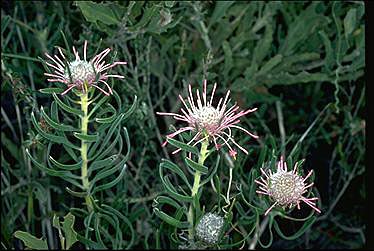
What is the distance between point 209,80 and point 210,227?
1.33ft

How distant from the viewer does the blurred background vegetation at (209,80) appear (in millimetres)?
1253

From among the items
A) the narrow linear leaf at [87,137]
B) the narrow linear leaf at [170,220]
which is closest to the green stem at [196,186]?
the narrow linear leaf at [170,220]

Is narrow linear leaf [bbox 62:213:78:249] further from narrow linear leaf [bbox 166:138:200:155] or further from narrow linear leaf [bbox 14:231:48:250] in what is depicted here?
narrow linear leaf [bbox 166:138:200:155]

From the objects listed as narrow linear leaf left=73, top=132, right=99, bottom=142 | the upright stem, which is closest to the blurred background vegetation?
the upright stem

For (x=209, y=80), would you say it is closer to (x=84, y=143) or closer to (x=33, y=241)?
(x=84, y=143)

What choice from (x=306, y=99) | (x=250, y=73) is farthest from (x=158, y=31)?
(x=306, y=99)

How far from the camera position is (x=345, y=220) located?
1509 mm

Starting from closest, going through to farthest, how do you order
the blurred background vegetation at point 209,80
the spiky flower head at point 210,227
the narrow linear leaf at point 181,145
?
1. the narrow linear leaf at point 181,145
2. the spiky flower head at point 210,227
3. the blurred background vegetation at point 209,80

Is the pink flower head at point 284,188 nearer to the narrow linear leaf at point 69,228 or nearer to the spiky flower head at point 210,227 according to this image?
the spiky flower head at point 210,227

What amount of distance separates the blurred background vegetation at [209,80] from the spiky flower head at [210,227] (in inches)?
9.7

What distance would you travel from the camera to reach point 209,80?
1266 mm

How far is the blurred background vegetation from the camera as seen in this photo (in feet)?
4.11

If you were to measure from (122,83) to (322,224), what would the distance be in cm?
53

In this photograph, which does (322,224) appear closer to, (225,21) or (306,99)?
(306,99)
